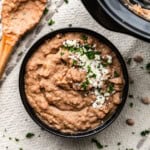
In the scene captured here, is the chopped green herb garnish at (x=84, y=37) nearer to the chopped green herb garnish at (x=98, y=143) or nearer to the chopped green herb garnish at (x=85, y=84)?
the chopped green herb garnish at (x=85, y=84)

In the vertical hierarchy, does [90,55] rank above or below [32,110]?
above

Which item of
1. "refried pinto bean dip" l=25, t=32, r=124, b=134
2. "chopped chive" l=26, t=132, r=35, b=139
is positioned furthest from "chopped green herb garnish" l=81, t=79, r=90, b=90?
"chopped chive" l=26, t=132, r=35, b=139

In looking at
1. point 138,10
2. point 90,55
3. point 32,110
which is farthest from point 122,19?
point 32,110

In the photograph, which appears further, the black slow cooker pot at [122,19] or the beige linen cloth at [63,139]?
the beige linen cloth at [63,139]

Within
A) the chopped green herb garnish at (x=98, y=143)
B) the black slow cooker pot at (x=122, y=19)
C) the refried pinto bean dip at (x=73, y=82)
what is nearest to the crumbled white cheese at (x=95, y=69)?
the refried pinto bean dip at (x=73, y=82)

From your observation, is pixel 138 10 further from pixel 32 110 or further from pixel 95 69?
pixel 32 110

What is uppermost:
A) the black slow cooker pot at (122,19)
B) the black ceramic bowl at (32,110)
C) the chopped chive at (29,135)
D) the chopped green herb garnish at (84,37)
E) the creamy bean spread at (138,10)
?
the black slow cooker pot at (122,19)

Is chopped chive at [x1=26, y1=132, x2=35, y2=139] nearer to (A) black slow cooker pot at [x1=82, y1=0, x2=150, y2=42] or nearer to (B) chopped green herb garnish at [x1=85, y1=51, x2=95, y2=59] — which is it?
(B) chopped green herb garnish at [x1=85, y1=51, x2=95, y2=59]

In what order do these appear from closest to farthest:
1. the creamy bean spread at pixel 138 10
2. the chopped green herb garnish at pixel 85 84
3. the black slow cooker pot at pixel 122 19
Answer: the black slow cooker pot at pixel 122 19 → the creamy bean spread at pixel 138 10 → the chopped green herb garnish at pixel 85 84
